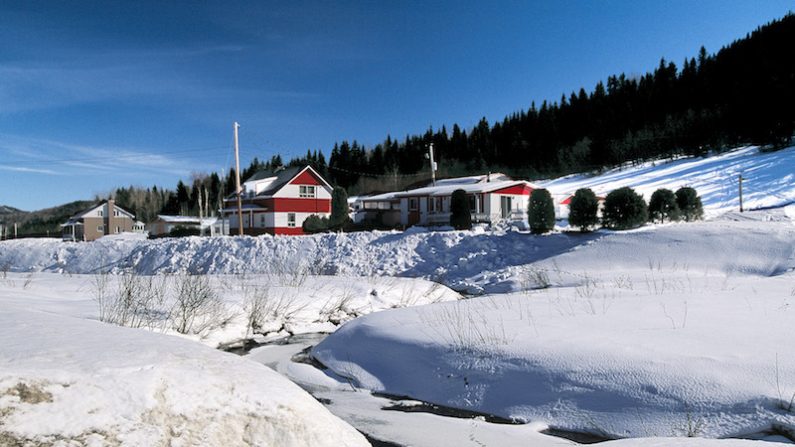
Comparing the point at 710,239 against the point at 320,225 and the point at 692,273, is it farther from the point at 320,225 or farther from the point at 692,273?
the point at 320,225

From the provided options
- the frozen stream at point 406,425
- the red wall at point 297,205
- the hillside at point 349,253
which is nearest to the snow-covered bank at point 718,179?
the hillside at point 349,253

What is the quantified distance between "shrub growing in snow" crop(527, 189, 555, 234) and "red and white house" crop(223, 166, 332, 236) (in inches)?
932

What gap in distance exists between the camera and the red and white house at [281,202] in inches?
1702

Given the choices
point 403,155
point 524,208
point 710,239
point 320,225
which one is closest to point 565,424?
point 710,239

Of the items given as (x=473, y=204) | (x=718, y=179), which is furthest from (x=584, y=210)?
(x=718, y=179)

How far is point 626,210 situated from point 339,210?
19.8m

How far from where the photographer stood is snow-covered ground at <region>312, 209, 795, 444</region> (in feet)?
16.4

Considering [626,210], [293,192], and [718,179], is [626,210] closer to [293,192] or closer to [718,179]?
[718,179]

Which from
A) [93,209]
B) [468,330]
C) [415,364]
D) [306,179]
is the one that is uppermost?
[306,179]

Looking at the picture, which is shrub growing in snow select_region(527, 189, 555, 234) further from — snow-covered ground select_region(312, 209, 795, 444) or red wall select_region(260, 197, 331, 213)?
red wall select_region(260, 197, 331, 213)

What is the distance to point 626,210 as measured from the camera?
2294 cm

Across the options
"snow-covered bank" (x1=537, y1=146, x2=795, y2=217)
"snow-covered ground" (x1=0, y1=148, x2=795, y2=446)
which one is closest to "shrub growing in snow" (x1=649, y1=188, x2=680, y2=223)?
"snow-covered ground" (x1=0, y1=148, x2=795, y2=446)

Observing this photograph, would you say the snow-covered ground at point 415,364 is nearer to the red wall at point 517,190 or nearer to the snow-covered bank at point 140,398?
the snow-covered bank at point 140,398

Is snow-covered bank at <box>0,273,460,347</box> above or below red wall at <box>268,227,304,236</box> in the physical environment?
below
